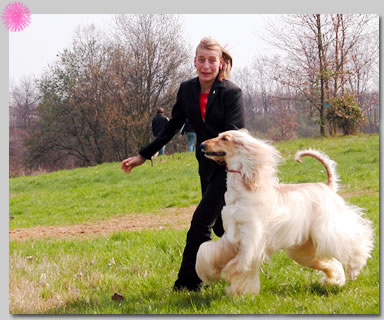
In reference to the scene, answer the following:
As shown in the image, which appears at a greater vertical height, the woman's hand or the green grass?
the woman's hand

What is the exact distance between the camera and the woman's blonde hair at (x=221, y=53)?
14.0ft

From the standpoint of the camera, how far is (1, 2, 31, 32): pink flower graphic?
4859 mm

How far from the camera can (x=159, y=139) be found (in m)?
4.84

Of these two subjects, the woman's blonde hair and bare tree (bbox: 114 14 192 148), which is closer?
the woman's blonde hair

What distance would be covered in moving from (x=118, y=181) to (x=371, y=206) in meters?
8.08

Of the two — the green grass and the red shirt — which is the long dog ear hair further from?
the green grass

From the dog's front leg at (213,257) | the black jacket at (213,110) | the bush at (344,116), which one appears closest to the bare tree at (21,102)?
the black jacket at (213,110)

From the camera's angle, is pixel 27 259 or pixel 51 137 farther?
pixel 51 137

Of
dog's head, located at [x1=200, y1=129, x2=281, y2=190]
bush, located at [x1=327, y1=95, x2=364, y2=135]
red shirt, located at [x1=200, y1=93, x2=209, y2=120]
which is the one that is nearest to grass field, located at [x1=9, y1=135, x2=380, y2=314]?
dog's head, located at [x1=200, y1=129, x2=281, y2=190]

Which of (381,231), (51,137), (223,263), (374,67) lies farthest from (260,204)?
(51,137)

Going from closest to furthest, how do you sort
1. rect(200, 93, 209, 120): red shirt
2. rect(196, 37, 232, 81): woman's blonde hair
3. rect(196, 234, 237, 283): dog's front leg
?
rect(196, 234, 237, 283): dog's front leg, rect(196, 37, 232, 81): woman's blonde hair, rect(200, 93, 209, 120): red shirt

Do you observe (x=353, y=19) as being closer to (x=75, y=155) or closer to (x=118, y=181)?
(x=118, y=181)

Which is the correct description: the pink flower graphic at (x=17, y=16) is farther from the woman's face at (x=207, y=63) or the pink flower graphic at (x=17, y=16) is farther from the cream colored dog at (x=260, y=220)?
the cream colored dog at (x=260, y=220)

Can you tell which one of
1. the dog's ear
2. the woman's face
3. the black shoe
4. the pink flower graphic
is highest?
the pink flower graphic
